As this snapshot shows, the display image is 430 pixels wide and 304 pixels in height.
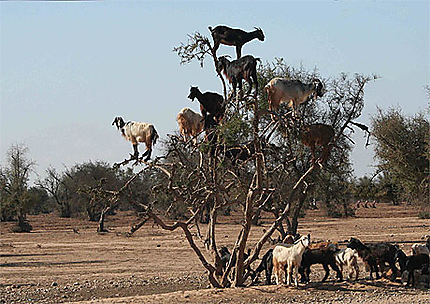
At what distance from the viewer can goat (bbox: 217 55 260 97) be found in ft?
37.0

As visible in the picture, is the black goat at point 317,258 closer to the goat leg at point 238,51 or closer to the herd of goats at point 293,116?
the herd of goats at point 293,116

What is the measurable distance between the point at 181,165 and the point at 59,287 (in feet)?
18.0

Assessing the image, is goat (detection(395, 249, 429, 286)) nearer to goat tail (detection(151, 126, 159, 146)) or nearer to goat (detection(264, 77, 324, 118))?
goat (detection(264, 77, 324, 118))

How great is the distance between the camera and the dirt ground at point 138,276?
11680 mm

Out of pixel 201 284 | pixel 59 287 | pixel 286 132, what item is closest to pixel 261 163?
pixel 286 132

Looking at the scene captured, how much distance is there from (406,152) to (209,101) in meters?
22.8

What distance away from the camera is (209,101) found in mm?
12648

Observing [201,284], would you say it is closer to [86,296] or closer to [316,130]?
[86,296]

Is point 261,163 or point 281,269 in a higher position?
point 261,163

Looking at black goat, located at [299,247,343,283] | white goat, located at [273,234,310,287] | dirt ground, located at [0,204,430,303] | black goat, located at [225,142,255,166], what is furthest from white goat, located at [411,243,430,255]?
black goat, located at [225,142,255,166]

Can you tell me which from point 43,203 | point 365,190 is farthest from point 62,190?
point 365,190

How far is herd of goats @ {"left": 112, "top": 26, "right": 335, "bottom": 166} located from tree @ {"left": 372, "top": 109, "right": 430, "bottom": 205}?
20.9 meters

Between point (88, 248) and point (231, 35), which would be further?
point (88, 248)

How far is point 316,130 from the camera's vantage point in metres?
12.1
